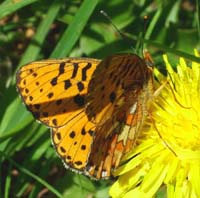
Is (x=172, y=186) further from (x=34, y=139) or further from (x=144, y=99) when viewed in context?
(x=34, y=139)

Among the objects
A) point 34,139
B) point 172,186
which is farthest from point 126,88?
point 34,139

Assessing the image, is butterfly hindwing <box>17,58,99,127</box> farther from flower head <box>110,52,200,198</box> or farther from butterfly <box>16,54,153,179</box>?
flower head <box>110,52,200,198</box>

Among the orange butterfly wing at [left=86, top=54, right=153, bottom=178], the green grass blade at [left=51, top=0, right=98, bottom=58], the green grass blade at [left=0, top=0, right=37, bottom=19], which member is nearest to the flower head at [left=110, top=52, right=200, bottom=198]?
the orange butterfly wing at [left=86, top=54, right=153, bottom=178]

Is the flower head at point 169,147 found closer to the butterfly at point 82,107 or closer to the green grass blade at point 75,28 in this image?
the butterfly at point 82,107

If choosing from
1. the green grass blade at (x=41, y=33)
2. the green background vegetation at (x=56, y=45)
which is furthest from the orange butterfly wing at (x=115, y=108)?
the green grass blade at (x=41, y=33)

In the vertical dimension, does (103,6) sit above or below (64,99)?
below

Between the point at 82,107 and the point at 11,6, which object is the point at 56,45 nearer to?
the point at 11,6

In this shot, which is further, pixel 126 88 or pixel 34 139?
pixel 34 139
